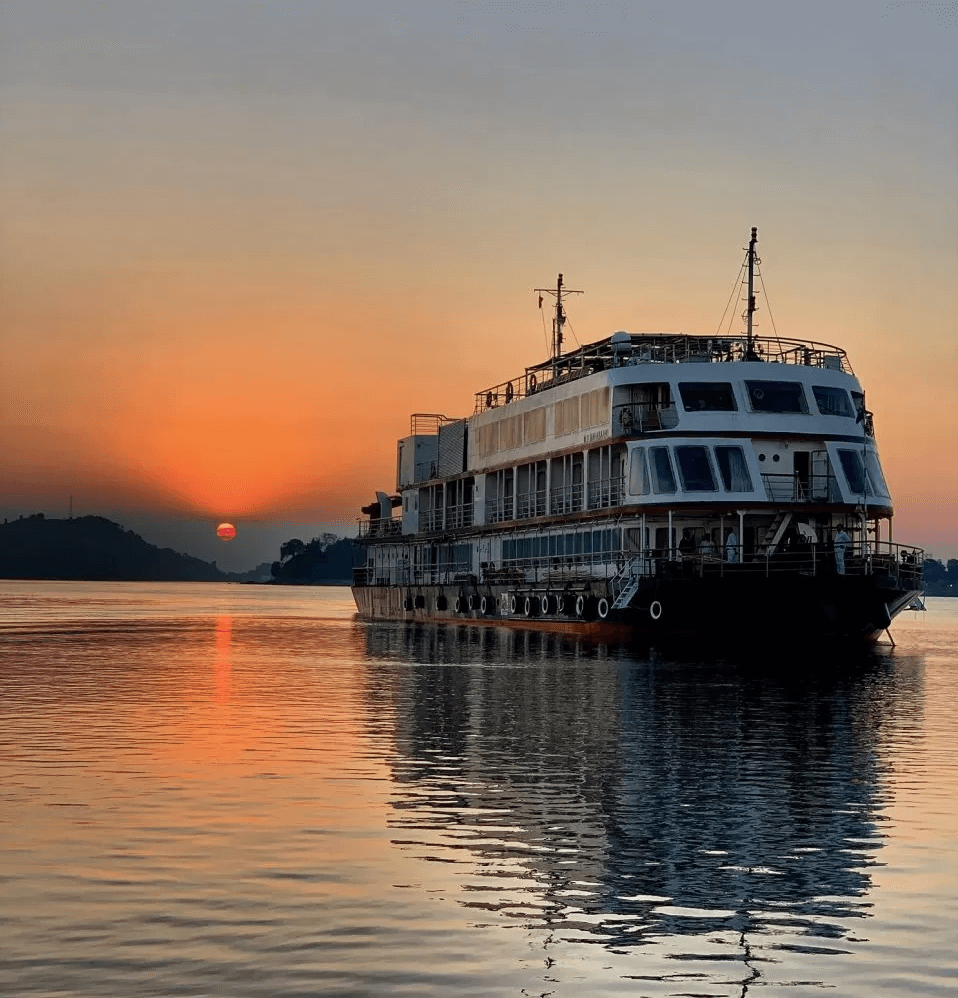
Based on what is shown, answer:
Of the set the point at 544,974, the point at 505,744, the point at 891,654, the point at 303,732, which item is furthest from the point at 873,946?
the point at 891,654

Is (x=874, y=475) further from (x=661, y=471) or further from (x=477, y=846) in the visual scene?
(x=477, y=846)

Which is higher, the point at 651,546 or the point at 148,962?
the point at 651,546

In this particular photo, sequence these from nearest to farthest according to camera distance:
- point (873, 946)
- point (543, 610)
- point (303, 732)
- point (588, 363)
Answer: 1. point (873, 946)
2. point (303, 732)
3. point (543, 610)
4. point (588, 363)

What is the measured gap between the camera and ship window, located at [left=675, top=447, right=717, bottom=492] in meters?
58.8

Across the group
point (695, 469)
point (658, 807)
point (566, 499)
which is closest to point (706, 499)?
point (695, 469)

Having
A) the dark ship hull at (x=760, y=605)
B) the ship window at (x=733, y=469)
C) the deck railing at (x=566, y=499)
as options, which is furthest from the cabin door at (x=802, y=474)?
the deck railing at (x=566, y=499)

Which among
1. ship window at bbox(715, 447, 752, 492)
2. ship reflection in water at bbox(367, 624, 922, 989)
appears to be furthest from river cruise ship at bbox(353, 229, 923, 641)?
ship reflection in water at bbox(367, 624, 922, 989)

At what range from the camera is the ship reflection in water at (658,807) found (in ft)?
45.0

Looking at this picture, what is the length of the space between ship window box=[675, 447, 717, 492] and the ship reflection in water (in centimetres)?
1773

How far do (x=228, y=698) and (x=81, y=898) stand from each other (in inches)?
933

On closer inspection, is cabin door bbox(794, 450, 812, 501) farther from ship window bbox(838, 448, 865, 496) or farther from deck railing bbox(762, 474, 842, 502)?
ship window bbox(838, 448, 865, 496)

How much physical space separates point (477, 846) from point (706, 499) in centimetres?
4239

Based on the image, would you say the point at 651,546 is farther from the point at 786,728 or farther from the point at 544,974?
the point at 544,974

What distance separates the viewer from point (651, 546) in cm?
6181
